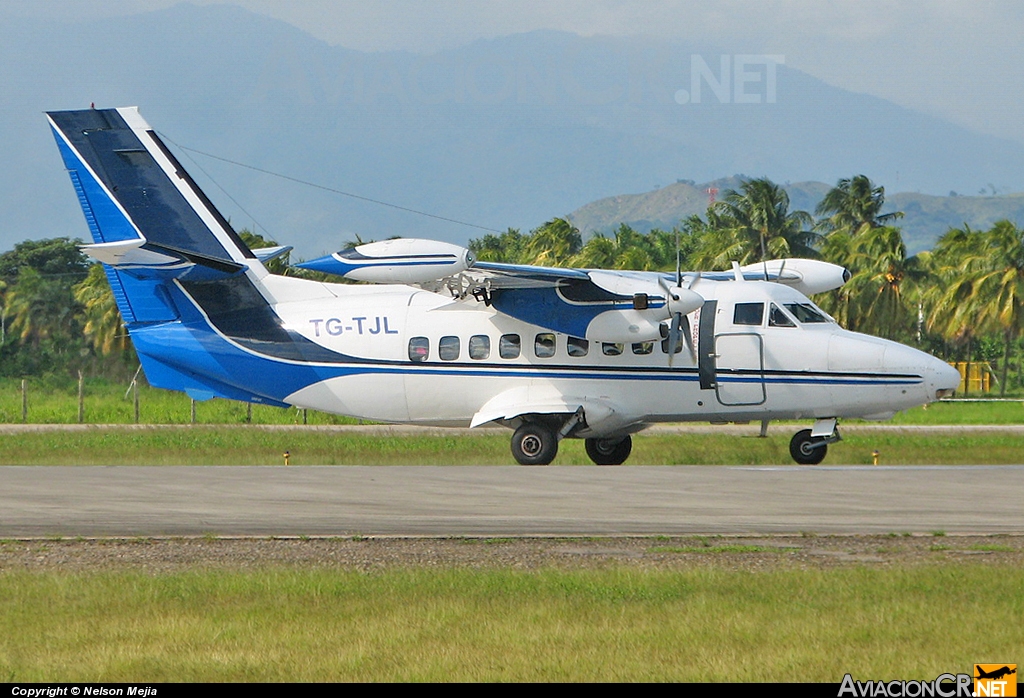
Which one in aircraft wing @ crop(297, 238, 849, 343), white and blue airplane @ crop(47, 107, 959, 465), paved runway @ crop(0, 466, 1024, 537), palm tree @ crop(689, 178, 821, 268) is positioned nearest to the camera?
paved runway @ crop(0, 466, 1024, 537)

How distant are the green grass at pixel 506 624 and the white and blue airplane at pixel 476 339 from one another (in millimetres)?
10434

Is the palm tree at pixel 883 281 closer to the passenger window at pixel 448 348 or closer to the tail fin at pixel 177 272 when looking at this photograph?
the passenger window at pixel 448 348

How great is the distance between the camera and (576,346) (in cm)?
2097

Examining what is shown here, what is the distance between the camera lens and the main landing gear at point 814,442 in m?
20.3

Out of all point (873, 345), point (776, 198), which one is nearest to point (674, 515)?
point (873, 345)

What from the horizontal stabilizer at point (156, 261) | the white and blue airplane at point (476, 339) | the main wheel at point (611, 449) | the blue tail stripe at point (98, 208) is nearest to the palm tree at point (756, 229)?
the main wheel at point (611, 449)

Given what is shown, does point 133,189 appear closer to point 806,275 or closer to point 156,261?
point 156,261

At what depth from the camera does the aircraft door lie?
66.9 ft

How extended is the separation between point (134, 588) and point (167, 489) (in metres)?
5.87

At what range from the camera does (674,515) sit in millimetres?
12875

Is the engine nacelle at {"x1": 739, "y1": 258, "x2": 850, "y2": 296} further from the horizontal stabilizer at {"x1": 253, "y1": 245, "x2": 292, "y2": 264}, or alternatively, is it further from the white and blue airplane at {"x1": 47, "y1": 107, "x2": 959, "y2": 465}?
the horizontal stabilizer at {"x1": 253, "y1": 245, "x2": 292, "y2": 264}

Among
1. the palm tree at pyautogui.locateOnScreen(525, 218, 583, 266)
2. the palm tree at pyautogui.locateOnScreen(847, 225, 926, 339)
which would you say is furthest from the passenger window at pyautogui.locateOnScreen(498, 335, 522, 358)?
the palm tree at pyautogui.locateOnScreen(525, 218, 583, 266)

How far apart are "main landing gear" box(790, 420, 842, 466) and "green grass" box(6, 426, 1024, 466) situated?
830mm

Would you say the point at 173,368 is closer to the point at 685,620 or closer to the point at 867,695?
the point at 685,620
